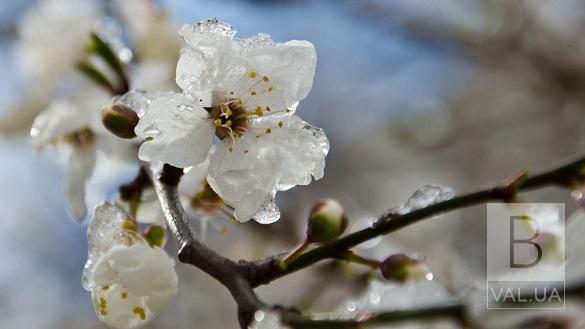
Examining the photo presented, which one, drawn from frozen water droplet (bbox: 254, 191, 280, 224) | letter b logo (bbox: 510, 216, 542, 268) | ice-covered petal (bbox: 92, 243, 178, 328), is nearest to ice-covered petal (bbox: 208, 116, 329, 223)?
frozen water droplet (bbox: 254, 191, 280, 224)

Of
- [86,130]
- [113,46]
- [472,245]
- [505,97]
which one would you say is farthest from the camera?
[505,97]

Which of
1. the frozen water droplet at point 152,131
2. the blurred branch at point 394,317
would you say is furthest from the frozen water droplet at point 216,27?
the blurred branch at point 394,317

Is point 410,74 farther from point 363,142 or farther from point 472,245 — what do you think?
point 472,245

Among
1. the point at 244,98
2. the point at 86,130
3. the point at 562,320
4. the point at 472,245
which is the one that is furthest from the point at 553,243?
the point at 472,245

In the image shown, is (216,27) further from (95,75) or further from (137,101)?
(95,75)

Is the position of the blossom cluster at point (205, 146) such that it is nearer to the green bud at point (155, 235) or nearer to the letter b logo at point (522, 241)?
the green bud at point (155, 235)

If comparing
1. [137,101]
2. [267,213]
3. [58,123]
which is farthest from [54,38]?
[267,213]
